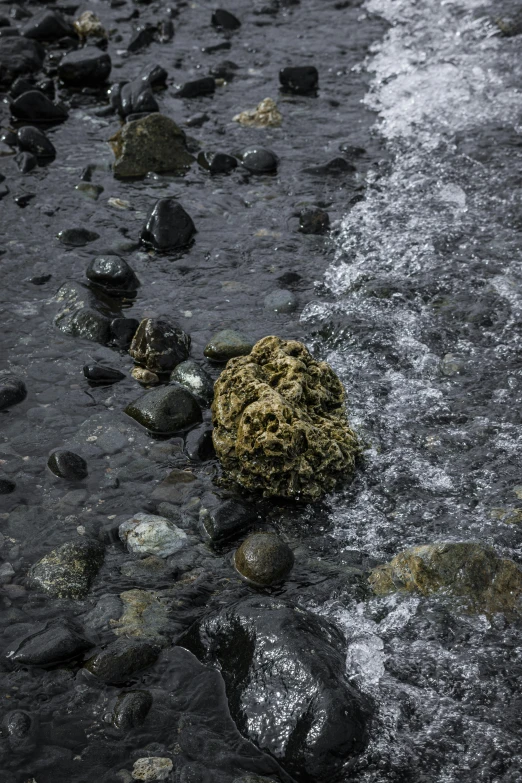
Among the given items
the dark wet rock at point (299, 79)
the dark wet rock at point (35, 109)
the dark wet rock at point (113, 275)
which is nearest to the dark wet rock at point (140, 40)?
the dark wet rock at point (35, 109)

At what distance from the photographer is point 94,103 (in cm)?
899

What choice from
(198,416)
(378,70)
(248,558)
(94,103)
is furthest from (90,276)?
(378,70)

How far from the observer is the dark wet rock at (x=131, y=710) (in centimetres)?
348

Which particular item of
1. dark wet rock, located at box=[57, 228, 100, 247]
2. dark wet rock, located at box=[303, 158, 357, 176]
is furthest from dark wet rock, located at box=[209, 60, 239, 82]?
dark wet rock, located at box=[57, 228, 100, 247]

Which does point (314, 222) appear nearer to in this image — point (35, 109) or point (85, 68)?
point (35, 109)

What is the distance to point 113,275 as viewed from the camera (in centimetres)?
621

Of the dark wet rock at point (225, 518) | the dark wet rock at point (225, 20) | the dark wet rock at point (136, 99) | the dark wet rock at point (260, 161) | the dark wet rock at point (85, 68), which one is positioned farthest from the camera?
the dark wet rock at point (225, 20)

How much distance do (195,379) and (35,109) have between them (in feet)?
15.2

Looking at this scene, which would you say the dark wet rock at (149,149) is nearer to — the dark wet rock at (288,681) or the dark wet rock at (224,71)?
the dark wet rock at (224,71)

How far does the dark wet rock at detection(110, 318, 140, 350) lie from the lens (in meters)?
5.76

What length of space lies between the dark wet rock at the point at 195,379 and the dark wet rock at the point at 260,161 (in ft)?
9.97

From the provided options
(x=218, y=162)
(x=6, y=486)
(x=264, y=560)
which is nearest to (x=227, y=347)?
(x=6, y=486)

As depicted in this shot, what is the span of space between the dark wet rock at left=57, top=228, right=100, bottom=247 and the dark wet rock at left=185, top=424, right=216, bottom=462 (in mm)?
2500

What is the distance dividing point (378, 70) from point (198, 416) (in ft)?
19.6
